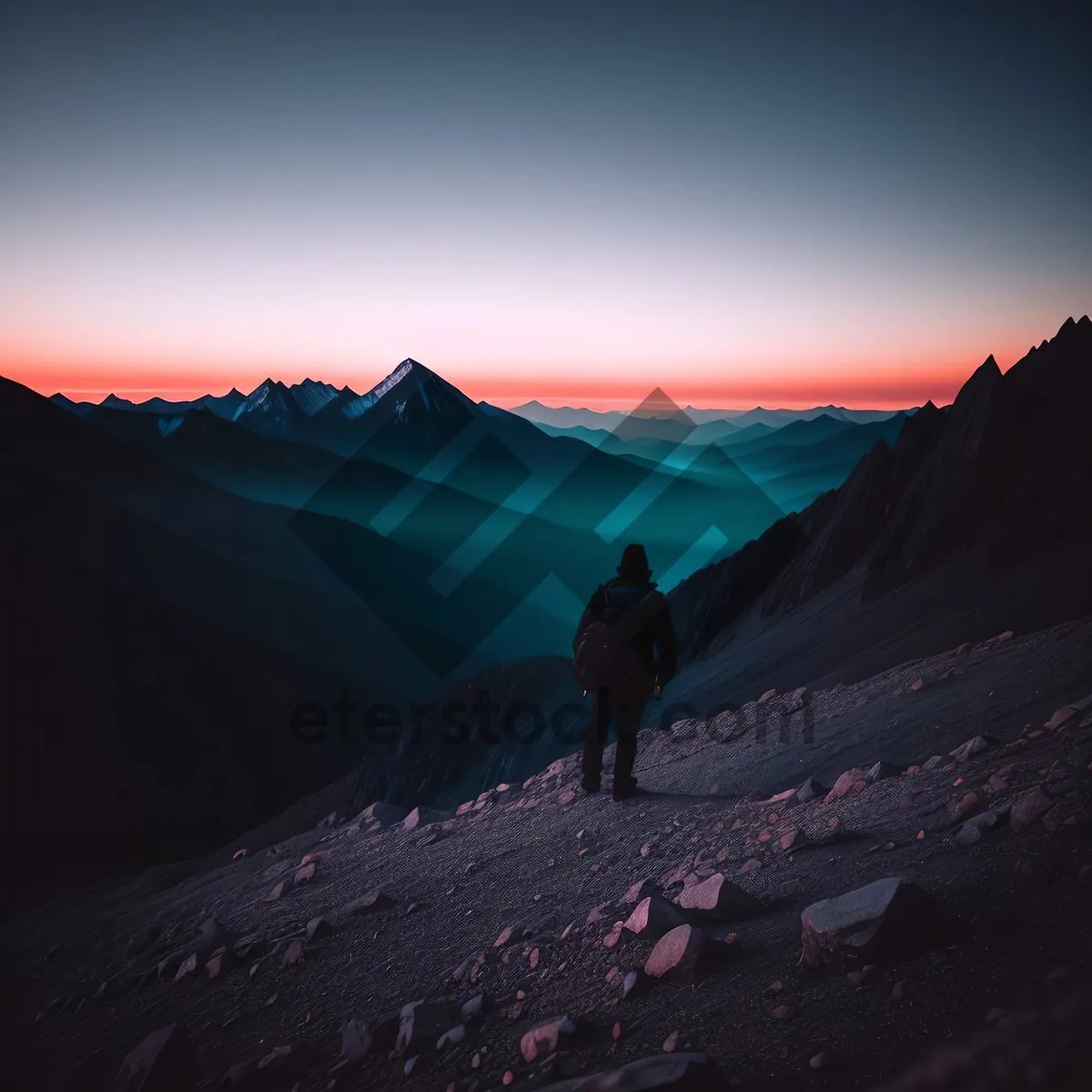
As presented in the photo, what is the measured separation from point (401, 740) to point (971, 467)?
27.6m

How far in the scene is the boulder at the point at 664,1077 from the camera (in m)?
2.92

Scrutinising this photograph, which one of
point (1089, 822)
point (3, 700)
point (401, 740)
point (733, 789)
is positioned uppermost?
point (3, 700)

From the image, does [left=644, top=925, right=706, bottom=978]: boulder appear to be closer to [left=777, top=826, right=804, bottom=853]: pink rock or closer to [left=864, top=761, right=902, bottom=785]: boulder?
[left=777, top=826, right=804, bottom=853]: pink rock

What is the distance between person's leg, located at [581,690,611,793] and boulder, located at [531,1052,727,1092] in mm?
4727

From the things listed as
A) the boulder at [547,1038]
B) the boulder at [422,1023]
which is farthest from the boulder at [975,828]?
the boulder at [422,1023]

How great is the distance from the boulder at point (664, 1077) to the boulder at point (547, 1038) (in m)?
0.59

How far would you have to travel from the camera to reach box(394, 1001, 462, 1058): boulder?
4203 millimetres

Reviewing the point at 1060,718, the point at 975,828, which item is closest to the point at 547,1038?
the point at 975,828

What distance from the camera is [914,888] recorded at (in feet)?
11.6

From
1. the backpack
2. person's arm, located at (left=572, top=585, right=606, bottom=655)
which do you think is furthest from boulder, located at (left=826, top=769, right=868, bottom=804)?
person's arm, located at (left=572, top=585, right=606, bottom=655)

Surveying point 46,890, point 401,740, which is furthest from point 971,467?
point 46,890

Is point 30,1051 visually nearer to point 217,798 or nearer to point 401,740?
point 401,740

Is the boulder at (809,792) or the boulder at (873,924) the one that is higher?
the boulder at (873,924)

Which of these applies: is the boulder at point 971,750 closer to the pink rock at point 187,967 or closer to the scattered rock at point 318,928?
the scattered rock at point 318,928
